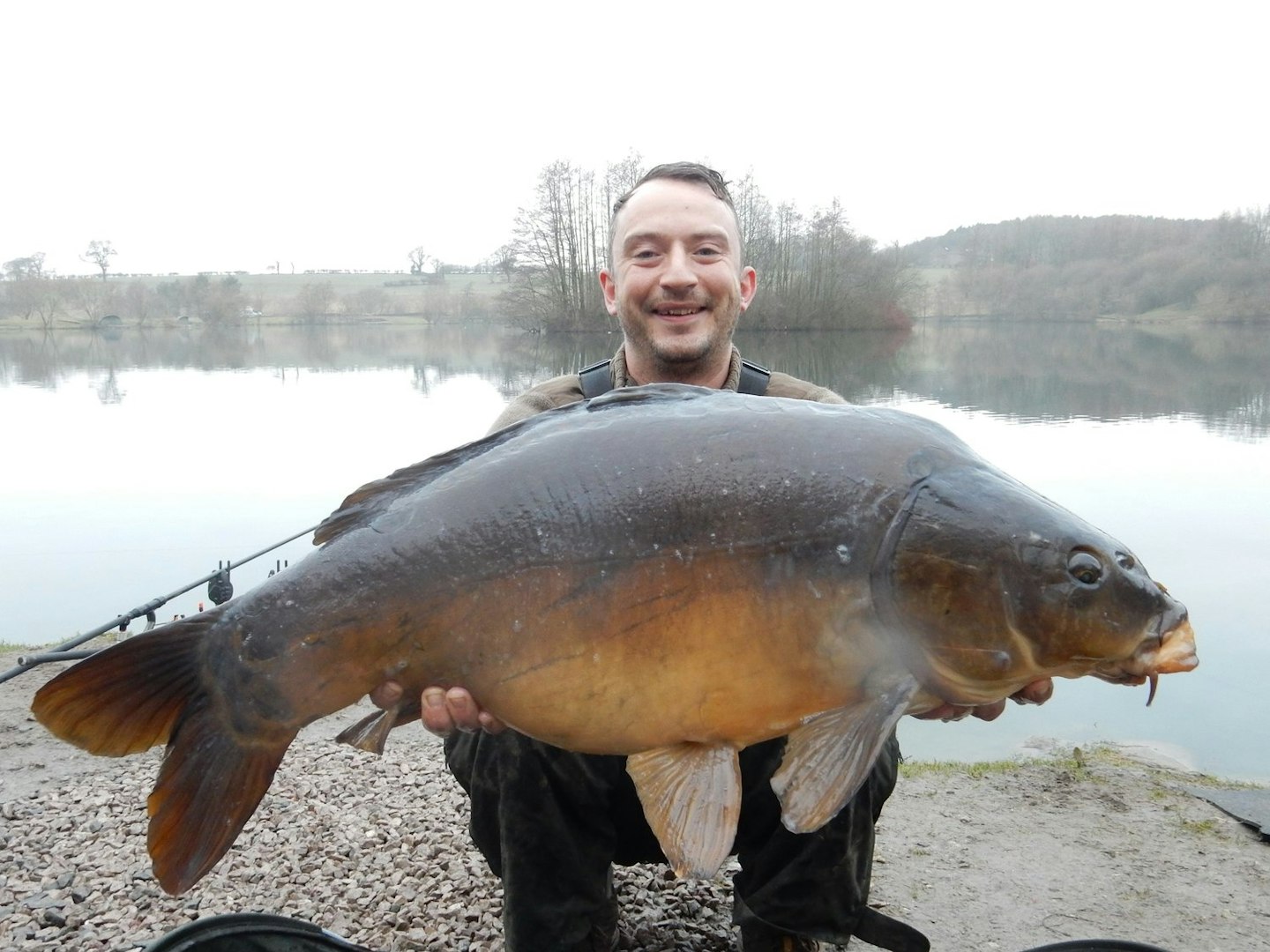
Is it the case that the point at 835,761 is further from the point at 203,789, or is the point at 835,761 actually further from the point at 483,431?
the point at 483,431

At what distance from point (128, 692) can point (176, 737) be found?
13 cm

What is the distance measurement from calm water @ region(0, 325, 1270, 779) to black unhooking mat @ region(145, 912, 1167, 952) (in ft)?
10.2

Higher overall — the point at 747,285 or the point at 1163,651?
the point at 747,285

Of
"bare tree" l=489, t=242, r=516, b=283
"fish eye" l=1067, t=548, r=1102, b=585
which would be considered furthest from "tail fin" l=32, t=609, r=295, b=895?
"bare tree" l=489, t=242, r=516, b=283

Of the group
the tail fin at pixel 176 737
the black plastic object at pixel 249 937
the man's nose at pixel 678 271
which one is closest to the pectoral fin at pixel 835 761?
the tail fin at pixel 176 737

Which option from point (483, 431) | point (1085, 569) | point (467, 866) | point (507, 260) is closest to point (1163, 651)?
point (1085, 569)

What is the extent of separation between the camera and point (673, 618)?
68.1 inches

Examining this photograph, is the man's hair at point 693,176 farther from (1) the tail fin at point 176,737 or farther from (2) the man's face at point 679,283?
(1) the tail fin at point 176,737

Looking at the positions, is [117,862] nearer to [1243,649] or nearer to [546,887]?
[546,887]

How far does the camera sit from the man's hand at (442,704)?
1.87 meters

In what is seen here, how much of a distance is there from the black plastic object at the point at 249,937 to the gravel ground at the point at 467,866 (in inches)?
22.5

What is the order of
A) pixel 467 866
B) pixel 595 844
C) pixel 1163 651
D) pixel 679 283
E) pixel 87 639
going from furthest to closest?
pixel 87 639, pixel 467 866, pixel 679 283, pixel 595 844, pixel 1163 651

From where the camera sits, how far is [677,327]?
3096 mm

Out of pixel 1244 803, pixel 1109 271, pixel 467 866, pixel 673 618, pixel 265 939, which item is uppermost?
pixel 1109 271
